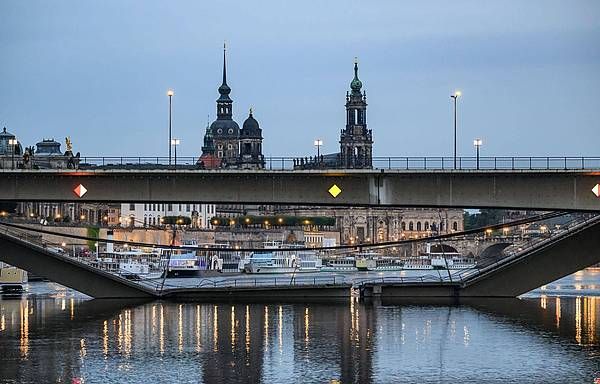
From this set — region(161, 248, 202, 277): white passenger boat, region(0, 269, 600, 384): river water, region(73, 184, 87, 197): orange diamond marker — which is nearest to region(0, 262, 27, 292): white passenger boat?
region(0, 269, 600, 384): river water

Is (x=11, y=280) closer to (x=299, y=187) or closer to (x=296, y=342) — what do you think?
(x=299, y=187)

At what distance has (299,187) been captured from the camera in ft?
255

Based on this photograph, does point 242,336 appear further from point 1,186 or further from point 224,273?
point 224,273

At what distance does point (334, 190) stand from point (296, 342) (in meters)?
12.8

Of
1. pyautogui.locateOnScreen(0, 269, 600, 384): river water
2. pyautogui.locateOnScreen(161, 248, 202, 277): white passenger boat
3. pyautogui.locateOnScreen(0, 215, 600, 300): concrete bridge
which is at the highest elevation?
pyautogui.locateOnScreen(0, 215, 600, 300): concrete bridge

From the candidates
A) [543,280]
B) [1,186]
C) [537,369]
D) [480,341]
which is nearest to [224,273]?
[543,280]

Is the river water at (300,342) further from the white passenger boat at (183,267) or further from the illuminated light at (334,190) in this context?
the white passenger boat at (183,267)

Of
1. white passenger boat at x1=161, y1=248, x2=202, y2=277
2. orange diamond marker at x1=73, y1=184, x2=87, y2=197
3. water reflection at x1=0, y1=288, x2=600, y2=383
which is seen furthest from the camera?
white passenger boat at x1=161, y1=248, x2=202, y2=277

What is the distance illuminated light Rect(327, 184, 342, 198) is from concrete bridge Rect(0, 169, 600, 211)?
56mm

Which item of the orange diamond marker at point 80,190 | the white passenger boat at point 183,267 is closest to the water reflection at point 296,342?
the orange diamond marker at point 80,190

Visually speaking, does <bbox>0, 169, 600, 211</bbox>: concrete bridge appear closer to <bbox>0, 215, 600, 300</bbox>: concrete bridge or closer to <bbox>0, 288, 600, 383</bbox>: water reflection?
<bbox>0, 288, 600, 383</bbox>: water reflection

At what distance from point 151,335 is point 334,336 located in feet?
30.4

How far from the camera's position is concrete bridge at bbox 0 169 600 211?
250 feet

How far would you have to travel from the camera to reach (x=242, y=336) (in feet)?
228
